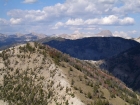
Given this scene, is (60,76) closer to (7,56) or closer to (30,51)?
(30,51)

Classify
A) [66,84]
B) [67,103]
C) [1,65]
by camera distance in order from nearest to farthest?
[67,103]
[66,84]
[1,65]

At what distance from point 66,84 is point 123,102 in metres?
17.1

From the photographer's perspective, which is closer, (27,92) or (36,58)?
(27,92)

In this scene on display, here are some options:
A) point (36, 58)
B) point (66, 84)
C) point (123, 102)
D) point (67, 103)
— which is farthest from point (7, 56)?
point (123, 102)

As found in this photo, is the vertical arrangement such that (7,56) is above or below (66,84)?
above

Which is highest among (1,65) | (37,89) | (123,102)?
(1,65)

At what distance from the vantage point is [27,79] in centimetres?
6444

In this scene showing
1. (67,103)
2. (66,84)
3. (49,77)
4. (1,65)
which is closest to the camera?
(67,103)

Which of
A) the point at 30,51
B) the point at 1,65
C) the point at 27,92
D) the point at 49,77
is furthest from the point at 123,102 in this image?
the point at 1,65

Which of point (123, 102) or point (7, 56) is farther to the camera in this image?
point (7, 56)

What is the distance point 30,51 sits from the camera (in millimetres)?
73375

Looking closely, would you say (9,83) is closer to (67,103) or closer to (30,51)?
(30,51)

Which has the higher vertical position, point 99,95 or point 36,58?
point 36,58

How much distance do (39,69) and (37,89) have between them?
803 cm
